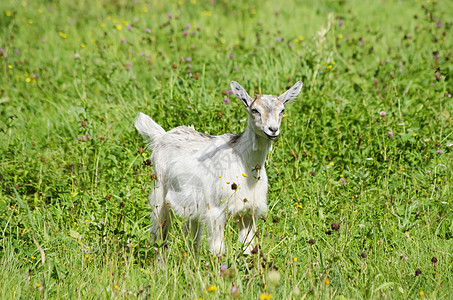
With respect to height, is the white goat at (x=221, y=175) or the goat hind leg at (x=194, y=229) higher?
the white goat at (x=221, y=175)

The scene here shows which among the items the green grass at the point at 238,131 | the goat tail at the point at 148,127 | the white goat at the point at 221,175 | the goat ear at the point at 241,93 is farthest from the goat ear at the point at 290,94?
the goat tail at the point at 148,127

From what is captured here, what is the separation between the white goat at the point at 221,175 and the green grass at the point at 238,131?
0.67 feet

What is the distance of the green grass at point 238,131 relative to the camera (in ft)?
11.4

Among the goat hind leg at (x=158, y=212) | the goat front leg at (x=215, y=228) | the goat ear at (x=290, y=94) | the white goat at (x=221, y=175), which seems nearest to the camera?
the white goat at (x=221, y=175)

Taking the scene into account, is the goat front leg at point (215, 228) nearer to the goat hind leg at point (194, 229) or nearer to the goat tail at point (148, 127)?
the goat hind leg at point (194, 229)

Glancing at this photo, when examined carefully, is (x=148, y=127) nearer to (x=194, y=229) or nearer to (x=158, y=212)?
(x=158, y=212)

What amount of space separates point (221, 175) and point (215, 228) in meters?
0.42

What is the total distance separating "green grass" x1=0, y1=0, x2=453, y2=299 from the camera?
11.4 feet

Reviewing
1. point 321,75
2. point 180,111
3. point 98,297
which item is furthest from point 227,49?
point 98,297

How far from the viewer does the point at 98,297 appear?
3.27 meters

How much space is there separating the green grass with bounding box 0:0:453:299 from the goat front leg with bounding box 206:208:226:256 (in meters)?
0.11

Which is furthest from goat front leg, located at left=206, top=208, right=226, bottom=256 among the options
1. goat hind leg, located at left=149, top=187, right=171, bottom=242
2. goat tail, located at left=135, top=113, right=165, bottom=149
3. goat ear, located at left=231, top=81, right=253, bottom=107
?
goat tail, located at left=135, top=113, right=165, bottom=149

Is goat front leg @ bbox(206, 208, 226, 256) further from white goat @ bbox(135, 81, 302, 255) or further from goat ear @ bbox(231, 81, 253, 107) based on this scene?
goat ear @ bbox(231, 81, 253, 107)

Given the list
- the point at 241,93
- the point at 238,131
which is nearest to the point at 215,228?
the point at 241,93
